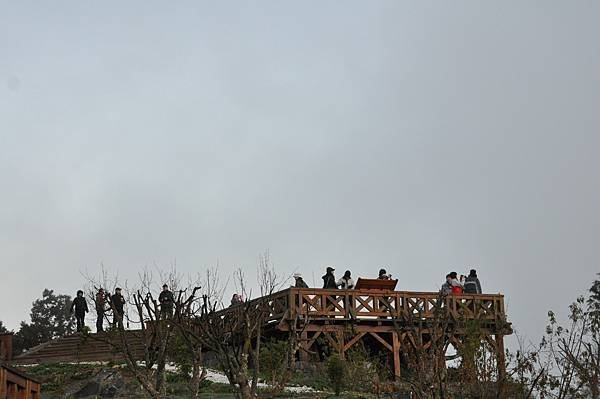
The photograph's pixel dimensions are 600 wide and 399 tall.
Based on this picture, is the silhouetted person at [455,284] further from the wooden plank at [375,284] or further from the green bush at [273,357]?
the green bush at [273,357]

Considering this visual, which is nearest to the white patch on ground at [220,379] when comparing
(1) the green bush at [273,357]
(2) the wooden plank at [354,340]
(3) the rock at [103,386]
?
(1) the green bush at [273,357]

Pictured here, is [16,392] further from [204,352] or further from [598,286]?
[598,286]

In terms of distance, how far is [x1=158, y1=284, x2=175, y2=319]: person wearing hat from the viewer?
2233 cm

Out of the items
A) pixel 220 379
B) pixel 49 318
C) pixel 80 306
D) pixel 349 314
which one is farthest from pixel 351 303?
pixel 49 318

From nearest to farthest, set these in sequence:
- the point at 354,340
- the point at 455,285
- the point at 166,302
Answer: the point at 166,302 < the point at 354,340 < the point at 455,285

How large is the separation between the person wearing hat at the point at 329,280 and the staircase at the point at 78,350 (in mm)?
5609

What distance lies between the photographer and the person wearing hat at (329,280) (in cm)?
2958

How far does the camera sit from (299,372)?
2725cm

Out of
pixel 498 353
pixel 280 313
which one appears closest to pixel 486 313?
pixel 280 313

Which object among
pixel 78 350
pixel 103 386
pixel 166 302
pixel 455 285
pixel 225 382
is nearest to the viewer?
pixel 103 386

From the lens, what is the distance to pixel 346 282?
29922mm

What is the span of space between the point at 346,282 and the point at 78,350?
8197 mm

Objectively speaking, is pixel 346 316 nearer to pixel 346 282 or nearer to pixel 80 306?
pixel 346 282

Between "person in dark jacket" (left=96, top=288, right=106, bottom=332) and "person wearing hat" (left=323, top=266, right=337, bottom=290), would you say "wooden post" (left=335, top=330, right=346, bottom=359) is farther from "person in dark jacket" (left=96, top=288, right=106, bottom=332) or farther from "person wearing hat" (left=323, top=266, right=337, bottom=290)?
"person in dark jacket" (left=96, top=288, right=106, bottom=332)
